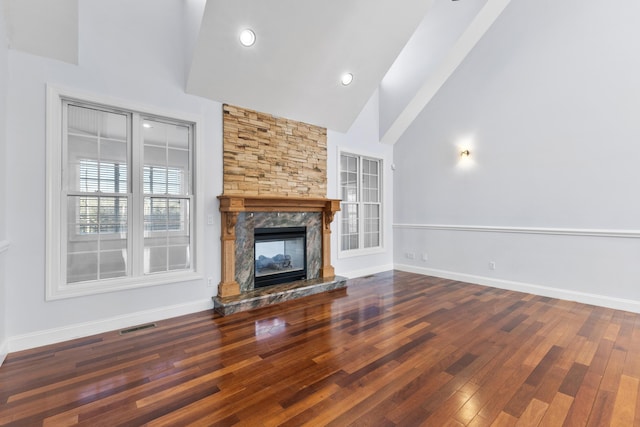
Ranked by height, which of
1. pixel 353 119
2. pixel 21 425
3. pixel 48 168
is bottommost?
pixel 21 425

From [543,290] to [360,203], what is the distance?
10.3 ft

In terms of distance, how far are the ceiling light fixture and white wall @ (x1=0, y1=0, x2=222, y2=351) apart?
1.84 meters

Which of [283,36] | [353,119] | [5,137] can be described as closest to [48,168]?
[5,137]

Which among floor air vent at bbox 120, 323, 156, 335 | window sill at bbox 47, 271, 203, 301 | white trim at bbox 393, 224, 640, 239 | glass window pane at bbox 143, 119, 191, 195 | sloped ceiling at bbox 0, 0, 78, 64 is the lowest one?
floor air vent at bbox 120, 323, 156, 335

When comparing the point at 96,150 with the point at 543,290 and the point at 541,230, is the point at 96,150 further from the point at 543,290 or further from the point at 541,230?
the point at 543,290

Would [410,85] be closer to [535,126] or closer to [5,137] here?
[535,126]

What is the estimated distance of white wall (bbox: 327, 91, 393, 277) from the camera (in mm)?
5102

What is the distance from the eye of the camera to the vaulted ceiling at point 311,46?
2711 mm

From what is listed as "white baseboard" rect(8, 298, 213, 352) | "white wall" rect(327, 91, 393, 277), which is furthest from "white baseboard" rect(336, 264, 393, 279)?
"white baseboard" rect(8, 298, 213, 352)

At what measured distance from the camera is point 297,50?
3666mm

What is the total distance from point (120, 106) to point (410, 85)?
4341mm

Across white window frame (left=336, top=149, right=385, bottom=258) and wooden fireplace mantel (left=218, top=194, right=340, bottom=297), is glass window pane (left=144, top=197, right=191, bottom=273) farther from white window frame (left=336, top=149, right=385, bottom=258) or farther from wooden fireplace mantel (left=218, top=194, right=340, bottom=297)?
white window frame (left=336, top=149, right=385, bottom=258)

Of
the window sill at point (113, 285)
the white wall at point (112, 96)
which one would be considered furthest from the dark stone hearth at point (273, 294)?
the window sill at point (113, 285)

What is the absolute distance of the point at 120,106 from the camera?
308cm
